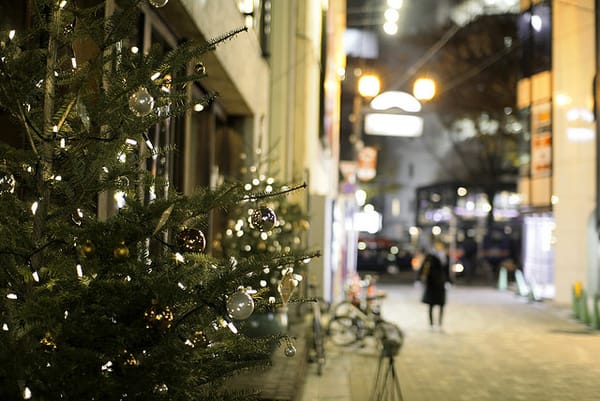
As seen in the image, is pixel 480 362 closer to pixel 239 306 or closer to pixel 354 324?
pixel 354 324

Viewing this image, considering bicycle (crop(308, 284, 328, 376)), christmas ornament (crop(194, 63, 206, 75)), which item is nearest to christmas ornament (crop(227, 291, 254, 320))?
christmas ornament (crop(194, 63, 206, 75))

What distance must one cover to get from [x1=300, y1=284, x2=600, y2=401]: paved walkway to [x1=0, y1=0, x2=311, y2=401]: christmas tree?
6.24 m

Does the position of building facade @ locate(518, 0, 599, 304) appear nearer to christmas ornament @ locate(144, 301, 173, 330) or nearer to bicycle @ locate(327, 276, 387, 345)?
bicycle @ locate(327, 276, 387, 345)

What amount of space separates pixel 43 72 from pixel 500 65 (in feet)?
128

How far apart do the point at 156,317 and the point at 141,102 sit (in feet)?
3.10

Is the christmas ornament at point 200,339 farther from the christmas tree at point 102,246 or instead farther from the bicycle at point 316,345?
the bicycle at point 316,345

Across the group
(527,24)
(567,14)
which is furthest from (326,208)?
(527,24)

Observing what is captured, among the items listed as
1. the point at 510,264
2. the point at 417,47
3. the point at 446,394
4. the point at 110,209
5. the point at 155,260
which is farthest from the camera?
the point at 417,47

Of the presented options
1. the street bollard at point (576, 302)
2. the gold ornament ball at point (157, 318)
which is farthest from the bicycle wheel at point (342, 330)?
the gold ornament ball at point (157, 318)

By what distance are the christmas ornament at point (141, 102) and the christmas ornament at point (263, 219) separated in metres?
1.01

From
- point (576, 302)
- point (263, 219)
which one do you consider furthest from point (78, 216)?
point (576, 302)

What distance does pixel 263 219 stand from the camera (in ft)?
14.2

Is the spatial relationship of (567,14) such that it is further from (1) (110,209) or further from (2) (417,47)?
(1) (110,209)

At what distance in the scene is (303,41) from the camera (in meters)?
18.3
